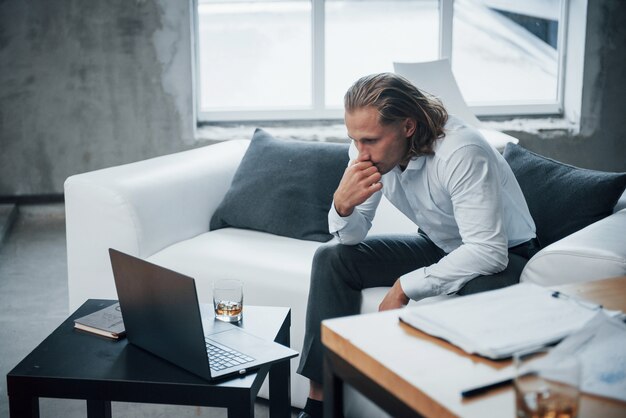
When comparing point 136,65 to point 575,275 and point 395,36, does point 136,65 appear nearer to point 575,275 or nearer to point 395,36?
point 395,36

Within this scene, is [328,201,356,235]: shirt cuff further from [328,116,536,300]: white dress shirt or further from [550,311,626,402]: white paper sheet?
[550,311,626,402]: white paper sheet

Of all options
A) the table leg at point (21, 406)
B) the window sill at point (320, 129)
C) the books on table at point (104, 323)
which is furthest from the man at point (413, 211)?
the window sill at point (320, 129)

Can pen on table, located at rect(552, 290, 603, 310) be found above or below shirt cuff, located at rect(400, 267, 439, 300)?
above

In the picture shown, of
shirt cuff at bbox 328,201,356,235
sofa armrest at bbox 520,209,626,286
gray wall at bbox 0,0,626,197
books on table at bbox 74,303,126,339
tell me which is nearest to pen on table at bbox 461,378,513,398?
sofa armrest at bbox 520,209,626,286

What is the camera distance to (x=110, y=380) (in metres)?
1.47

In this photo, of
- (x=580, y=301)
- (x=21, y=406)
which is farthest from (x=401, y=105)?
(x=21, y=406)

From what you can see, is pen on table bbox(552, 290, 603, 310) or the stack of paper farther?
pen on table bbox(552, 290, 603, 310)

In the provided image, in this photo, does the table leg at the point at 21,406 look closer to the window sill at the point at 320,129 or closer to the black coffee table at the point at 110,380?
the black coffee table at the point at 110,380

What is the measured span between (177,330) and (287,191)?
128 cm

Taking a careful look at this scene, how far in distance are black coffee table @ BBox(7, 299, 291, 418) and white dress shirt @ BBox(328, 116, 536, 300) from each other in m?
0.62

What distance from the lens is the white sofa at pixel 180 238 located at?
7.60 ft

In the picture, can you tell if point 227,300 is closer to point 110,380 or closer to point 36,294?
point 110,380

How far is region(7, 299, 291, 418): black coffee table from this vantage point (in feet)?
4.71

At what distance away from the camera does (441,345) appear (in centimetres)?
109
